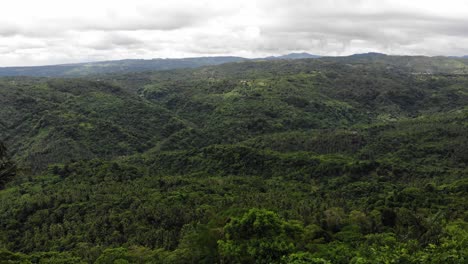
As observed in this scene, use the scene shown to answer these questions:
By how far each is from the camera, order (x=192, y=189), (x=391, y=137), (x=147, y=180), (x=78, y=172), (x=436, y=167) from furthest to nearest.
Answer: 1. (x=391, y=137)
2. (x=436, y=167)
3. (x=78, y=172)
4. (x=147, y=180)
5. (x=192, y=189)

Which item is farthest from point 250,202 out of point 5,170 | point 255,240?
point 5,170

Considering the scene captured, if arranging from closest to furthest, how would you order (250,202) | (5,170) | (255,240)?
(5,170) → (255,240) → (250,202)

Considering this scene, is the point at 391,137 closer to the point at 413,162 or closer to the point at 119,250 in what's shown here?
the point at 413,162

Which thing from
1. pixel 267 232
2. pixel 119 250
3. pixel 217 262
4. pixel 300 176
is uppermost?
pixel 267 232

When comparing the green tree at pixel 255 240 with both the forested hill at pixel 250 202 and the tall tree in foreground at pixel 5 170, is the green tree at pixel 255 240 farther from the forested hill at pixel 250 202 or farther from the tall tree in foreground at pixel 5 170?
the tall tree in foreground at pixel 5 170

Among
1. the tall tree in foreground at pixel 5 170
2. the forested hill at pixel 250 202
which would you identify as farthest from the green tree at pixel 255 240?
the tall tree in foreground at pixel 5 170

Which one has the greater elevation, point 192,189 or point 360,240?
point 360,240

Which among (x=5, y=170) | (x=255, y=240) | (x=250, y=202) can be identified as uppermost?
(x=5, y=170)

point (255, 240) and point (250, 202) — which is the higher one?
point (255, 240)

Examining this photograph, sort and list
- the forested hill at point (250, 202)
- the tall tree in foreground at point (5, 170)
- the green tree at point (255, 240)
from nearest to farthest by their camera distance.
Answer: the tall tree in foreground at point (5, 170) < the green tree at point (255, 240) < the forested hill at point (250, 202)

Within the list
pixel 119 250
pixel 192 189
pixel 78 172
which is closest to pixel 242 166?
pixel 192 189

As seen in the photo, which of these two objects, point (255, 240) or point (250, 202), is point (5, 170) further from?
point (250, 202)
